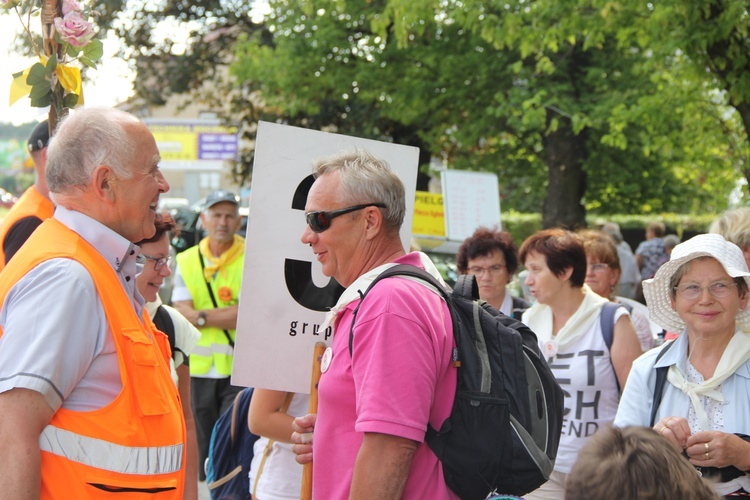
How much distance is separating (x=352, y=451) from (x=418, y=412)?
257 mm

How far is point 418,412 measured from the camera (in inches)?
87.7

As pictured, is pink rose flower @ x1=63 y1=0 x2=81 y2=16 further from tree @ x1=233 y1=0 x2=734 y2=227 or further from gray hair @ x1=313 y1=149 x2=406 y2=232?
tree @ x1=233 y1=0 x2=734 y2=227

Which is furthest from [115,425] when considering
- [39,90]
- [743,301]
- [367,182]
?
[743,301]

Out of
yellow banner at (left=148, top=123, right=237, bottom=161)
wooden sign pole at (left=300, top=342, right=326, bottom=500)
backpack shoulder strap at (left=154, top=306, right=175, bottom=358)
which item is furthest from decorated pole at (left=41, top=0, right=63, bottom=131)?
yellow banner at (left=148, top=123, right=237, bottom=161)

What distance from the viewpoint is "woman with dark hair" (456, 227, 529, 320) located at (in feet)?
17.5

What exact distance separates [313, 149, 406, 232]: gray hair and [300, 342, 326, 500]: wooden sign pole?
659mm

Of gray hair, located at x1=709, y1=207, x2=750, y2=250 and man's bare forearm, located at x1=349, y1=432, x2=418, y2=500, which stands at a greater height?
gray hair, located at x1=709, y1=207, x2=750, y2=250

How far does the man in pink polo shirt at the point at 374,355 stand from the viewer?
222 cm

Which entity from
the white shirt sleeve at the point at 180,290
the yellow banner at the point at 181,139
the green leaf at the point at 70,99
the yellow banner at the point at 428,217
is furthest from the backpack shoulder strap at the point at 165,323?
the yellow banner at the point at 181,139

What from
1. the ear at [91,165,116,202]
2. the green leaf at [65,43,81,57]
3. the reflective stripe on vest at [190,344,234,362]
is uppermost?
the green leaf at [65,43,81,57]

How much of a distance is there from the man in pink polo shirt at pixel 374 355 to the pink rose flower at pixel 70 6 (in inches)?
44.2

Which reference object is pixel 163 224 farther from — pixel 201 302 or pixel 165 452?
pixel 201 302

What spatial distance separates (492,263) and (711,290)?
6.90ft

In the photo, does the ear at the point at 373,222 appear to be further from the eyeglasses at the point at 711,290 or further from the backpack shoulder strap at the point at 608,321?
the backpack shoulder strap at the point at 608,321
